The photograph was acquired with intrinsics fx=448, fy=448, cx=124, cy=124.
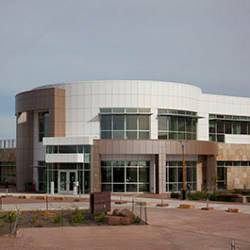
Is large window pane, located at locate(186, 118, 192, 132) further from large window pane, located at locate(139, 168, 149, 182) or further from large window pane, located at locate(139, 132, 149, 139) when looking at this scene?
large window pane, located at locate(139, 168, 149, 182)

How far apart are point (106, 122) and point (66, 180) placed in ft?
24.6

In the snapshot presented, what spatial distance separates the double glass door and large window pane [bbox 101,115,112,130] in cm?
567

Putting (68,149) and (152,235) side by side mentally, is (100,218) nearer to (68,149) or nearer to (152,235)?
(152,235)

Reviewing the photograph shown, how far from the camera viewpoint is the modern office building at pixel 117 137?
4666 centimetres

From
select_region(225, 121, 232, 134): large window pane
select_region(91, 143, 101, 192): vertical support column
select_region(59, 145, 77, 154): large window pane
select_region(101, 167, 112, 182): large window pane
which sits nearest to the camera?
select_region(91, 143, 101, 192): vertical support column

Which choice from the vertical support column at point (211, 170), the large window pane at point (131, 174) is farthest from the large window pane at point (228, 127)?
the large window pane at point (131, 174)

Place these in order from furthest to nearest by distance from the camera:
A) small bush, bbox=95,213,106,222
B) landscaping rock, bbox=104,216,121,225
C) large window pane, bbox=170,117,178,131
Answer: large window pane, bbox=170,117,178,131 → small bush, bbox=95,213,106,222 → landscaping rock, bbox=104,216,121,225

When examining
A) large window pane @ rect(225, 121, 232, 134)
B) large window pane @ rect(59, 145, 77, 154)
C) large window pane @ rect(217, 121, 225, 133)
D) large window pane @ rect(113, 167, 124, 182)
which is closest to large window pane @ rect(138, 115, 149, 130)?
large window pane @ rect(113, 167, 124, 182)

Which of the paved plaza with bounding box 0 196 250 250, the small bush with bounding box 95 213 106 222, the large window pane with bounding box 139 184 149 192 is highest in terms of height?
the large window pane with bounding box 139 184 149 192

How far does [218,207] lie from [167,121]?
54.5ft

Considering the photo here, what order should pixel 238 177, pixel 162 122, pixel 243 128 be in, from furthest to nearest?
pixel 243 128
pixel 238 177
pixel 162 122

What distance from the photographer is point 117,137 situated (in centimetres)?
4747

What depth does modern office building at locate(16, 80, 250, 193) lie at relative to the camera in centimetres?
4666

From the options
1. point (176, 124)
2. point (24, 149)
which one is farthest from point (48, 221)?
point (24, 149)
